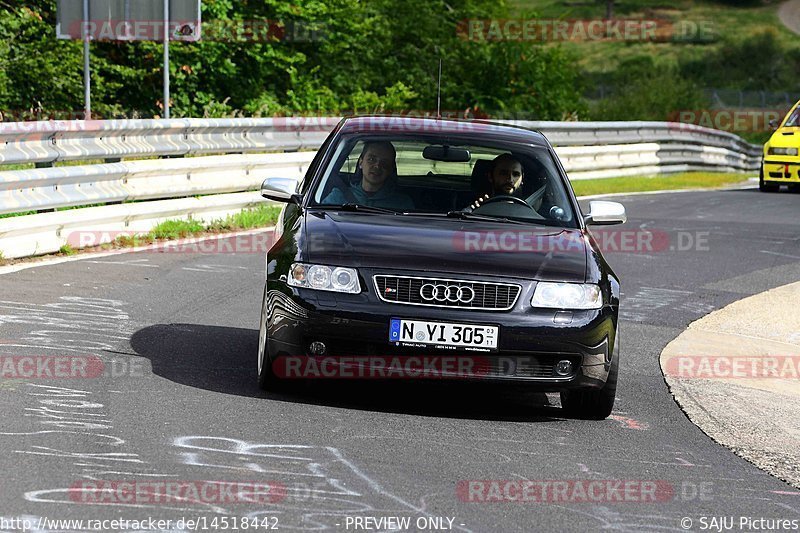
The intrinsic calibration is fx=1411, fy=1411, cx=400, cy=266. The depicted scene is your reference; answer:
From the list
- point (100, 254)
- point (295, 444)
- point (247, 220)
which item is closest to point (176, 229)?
point (247, 220)

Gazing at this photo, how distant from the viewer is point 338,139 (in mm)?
8352

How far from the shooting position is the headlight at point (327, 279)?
6773 mm

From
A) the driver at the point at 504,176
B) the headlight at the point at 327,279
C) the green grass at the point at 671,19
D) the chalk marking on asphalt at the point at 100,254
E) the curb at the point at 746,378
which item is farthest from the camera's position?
the green grass at the point at 671,19

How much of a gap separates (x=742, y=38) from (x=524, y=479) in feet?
335

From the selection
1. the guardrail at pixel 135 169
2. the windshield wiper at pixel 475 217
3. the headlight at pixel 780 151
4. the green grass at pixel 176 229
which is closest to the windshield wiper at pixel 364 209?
the windshield wiper at pixel 475 217

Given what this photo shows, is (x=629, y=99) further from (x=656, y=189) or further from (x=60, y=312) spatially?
(x=60, y=312)

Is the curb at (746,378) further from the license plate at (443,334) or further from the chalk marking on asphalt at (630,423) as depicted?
the license plate at (443,334)

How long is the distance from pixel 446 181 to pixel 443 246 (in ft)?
4.66

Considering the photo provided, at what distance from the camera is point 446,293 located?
679cm

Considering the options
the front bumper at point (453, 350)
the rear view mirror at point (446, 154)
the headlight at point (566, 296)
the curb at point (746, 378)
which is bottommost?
the curb at point (746, 378)

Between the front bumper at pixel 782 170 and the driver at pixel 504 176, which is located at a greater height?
the driver at pixel 504 176

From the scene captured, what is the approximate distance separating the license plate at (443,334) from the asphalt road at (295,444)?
287 mm

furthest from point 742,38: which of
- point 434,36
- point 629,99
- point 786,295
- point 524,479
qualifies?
point 524,479

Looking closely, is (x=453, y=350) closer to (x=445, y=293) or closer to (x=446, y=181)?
(x=445, y=293)
